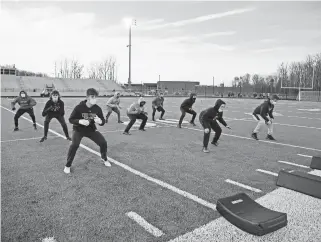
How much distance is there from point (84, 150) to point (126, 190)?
330 centimetres

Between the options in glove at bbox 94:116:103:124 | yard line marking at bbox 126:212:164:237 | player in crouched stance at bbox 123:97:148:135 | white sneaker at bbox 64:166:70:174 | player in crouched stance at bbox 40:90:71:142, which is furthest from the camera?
player in crouched stance at bbox 123:97:148:135

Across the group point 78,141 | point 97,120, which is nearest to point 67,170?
point 78,141

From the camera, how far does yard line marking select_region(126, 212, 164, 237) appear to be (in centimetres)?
325

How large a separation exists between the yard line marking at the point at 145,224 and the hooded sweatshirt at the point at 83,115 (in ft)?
7.80

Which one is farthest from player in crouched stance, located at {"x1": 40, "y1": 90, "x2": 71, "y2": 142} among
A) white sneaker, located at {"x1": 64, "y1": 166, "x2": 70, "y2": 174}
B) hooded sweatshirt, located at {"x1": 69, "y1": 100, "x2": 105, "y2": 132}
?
white sneaker, located at {"x1": 64, "y1": 166, "x2": 70, "y2": 174}

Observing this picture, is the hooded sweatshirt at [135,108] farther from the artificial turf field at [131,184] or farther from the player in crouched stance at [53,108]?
the player in crouched stance at [53,108]

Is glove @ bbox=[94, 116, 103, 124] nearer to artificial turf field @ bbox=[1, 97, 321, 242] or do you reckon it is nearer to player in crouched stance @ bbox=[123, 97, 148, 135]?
artificial turf field @ bbox=[1, 97, 321, 242]

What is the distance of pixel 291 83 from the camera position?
61.5 meters

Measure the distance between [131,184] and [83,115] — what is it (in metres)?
1.83

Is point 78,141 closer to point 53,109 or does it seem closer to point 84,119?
point 84,119

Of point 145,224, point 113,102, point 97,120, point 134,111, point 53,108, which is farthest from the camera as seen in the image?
point 113,102

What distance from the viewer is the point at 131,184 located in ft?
16.1

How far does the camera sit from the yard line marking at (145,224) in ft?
10.6

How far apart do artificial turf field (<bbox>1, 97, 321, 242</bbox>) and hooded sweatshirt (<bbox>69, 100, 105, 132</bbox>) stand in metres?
0.93
